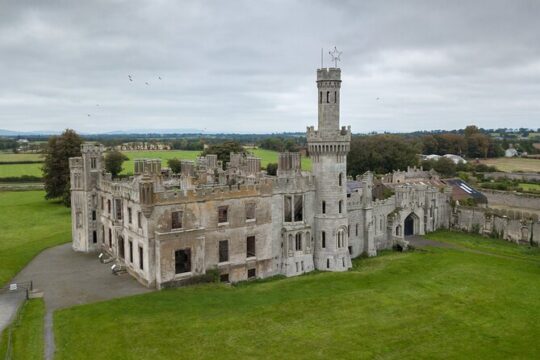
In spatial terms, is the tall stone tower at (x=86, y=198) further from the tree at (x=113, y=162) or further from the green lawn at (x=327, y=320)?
the tree at (x=113, y=162)

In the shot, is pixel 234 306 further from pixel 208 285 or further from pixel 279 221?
pixel 279 221

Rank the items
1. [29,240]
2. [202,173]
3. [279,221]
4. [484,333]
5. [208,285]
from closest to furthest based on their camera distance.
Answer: [484,333] → [208,285] → [279,221] → [202,173] → [29,240]

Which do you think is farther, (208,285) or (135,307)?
(208,285)

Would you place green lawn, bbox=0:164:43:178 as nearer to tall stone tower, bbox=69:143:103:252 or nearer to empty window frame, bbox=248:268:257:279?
tall stone tower, bbox=69:143:103:252

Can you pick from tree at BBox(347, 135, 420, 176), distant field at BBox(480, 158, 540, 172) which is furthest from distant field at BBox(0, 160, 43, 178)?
distant field at BBox(480, 158, 540, 172)

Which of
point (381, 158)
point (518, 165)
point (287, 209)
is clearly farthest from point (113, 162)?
point (518, 165)

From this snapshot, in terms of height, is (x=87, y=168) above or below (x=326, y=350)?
above

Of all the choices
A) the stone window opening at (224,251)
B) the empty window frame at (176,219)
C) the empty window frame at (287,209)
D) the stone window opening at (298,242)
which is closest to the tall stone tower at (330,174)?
the stone window opening at (298,242)

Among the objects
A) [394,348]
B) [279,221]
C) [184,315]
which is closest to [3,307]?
[184,315]
